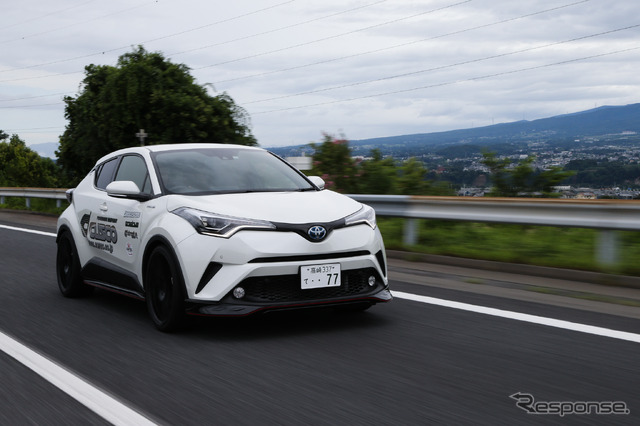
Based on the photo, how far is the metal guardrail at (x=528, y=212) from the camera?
8633 millimetres

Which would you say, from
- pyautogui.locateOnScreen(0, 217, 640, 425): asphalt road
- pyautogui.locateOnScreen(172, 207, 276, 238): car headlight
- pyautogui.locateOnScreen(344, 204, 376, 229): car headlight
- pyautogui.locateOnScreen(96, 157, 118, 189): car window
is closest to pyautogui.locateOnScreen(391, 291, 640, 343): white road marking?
pyautogui.locateOnScreen(0, 217, 640, 425): asphalt road

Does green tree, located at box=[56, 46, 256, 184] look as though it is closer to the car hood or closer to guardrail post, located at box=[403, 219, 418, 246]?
guardrail post, located at box=[403, 219, 418, 246]

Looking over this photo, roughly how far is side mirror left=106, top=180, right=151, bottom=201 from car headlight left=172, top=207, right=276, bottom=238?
33.6 inches

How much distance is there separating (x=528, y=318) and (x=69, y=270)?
4.68 m

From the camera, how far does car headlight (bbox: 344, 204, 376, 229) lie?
6.21 meters

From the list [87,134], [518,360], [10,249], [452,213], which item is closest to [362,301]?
[518,360]

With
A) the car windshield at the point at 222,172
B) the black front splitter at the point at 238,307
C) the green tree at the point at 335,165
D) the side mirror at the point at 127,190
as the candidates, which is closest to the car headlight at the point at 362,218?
the black front splitter at the point at 238,307

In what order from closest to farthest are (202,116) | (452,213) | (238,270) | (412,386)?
(412,386)
(238,270)
(452,213)
(202,116)

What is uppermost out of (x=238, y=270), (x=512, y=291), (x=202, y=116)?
(x=202, y=116)

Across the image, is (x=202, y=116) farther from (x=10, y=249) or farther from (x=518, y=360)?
(x=518, y=360)

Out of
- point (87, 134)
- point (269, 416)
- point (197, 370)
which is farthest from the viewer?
point (87, 134)

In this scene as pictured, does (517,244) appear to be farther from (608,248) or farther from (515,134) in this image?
(515,134)

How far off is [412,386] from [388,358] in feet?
2.31

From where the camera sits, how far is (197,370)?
16.8ft
